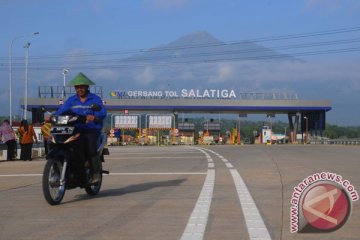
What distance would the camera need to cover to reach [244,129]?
150 meters

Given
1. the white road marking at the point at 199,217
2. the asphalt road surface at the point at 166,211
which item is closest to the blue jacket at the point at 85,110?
the asphalt road surface at the point at 166,211

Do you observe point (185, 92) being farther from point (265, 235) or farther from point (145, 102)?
point (265, 235)

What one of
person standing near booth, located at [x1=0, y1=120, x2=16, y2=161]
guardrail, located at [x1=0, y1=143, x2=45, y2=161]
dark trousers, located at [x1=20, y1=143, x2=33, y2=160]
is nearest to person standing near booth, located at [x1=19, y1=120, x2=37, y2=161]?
dark trousers, located at [x1=20, y1=143, x2=33, y2=160]

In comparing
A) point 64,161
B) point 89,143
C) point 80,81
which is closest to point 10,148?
point 80,81

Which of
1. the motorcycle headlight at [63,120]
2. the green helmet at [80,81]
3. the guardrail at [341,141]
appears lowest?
the guardrail at [341,141]

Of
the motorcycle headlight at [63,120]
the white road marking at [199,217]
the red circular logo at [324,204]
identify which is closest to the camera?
the red circular logo at [324,204]

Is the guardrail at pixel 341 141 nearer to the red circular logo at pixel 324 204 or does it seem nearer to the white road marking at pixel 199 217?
the white road marking at pixel 199 217

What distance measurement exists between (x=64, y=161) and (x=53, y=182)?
0.38 meters

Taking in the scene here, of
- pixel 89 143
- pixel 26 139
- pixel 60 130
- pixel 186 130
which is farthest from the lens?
pixel 186 130

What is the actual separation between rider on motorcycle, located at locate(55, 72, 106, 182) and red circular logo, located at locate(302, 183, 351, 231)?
4.70 metres

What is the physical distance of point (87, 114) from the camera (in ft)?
31.6

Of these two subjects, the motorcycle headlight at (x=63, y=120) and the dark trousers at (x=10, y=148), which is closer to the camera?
the motorcycle headlight at (x=63, y=120)

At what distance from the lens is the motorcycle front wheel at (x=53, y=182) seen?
29.0 ft

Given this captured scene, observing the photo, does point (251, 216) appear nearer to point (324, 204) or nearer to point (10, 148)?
point (324, 204)
